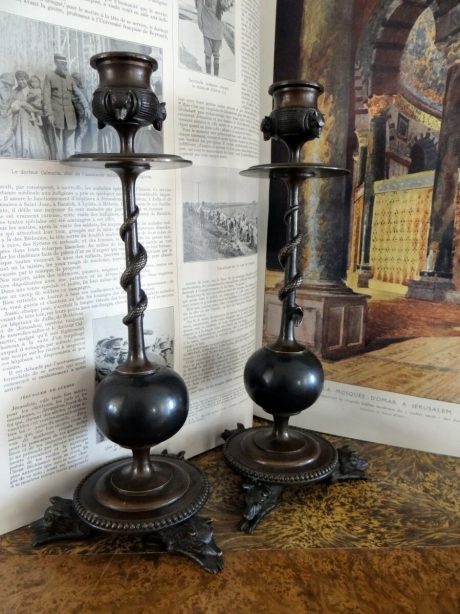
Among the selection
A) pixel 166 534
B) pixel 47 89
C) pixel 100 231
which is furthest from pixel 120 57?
pixel 166 534

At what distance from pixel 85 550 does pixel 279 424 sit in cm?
46

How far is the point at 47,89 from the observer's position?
2.82 feet

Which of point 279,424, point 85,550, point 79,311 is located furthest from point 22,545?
point 279,424

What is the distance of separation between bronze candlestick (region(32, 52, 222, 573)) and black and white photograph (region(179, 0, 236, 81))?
0.80 ft

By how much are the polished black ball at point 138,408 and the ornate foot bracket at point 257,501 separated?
0.72 feet

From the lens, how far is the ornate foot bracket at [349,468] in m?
1.10

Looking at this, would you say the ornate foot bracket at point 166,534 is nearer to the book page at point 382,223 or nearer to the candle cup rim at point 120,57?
the book page at point 382,223

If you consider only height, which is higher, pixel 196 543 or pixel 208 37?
pixel 208 37

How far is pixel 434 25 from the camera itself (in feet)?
3.55

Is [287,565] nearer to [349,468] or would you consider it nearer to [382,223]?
[349,468]

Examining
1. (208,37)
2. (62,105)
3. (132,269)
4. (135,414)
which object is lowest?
(135,414)

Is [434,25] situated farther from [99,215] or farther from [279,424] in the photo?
[279,424]

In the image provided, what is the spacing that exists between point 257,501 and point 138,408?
1.03 feet

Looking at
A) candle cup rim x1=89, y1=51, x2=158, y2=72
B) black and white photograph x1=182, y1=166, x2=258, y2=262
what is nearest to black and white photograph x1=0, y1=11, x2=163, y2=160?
candle cup rim x1=89, y1=51, x2=158, y2=72
